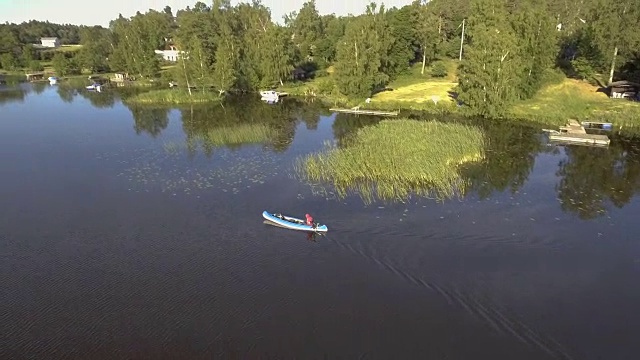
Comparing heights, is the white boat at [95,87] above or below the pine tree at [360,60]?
below

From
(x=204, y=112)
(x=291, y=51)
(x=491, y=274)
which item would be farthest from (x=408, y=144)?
(x=291, y=51)

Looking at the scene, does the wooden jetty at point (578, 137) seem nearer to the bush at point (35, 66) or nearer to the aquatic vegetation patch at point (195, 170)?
the aquatic vegetation patch at point (195, 170)

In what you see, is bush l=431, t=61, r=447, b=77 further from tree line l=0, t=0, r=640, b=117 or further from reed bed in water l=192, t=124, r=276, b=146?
reed bed in water l=192, t=124, r=276, b=146

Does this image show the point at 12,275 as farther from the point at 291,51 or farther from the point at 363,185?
the point at 291,51

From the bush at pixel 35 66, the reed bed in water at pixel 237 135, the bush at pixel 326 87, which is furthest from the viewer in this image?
the bush at pixel 35 66

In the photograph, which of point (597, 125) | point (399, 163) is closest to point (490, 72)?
point (597, 125)

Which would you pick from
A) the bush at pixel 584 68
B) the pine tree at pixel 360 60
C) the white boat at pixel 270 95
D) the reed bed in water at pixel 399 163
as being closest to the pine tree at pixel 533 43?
the bush at pixel 584 68
